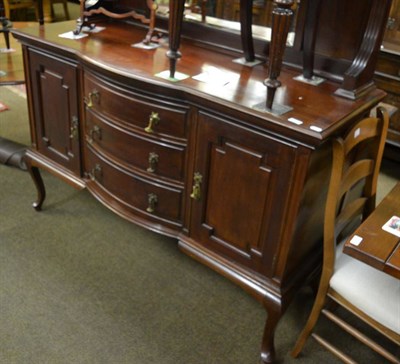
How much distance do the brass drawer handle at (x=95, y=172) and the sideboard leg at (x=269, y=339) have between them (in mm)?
882

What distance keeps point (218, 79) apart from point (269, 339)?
93cm

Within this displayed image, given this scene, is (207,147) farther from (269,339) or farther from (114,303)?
(114,303)

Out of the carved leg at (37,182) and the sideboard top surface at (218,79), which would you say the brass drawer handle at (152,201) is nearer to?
the sideboard top surface at (218,79)

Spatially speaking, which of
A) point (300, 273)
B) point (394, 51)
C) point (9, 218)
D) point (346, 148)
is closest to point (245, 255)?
point (300, 273)

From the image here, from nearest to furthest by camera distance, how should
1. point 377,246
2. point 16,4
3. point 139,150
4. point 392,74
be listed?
1. point 377,246
2. point 139,150
3. point 392,74
4. point 16,4

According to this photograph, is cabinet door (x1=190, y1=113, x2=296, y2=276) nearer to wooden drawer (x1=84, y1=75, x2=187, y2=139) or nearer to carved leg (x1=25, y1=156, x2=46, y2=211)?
wooden drawer (x1=84, y1=75, x2=187, y2=139)

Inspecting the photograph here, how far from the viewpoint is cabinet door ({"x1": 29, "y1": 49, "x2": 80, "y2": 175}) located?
1810 mm

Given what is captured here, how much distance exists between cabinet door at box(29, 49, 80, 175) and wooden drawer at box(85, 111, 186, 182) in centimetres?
15

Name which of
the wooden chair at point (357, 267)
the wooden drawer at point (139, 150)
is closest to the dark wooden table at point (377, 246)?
the wooden chair at point (357, 267)

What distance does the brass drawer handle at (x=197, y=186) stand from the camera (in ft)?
4.97

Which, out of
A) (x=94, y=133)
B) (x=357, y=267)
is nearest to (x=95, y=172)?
(x=94, y=133)

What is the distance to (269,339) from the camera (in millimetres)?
1562

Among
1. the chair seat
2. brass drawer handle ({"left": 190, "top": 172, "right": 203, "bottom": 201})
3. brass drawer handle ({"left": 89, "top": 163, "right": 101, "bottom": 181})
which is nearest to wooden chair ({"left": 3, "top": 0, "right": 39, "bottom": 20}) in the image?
brass drawer handle ({"left": 89, "top": 163, "right": 101, "bottom": 181})

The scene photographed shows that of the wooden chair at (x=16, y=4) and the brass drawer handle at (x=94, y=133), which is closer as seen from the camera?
the brass drawer handle at (x=94, y=133)
